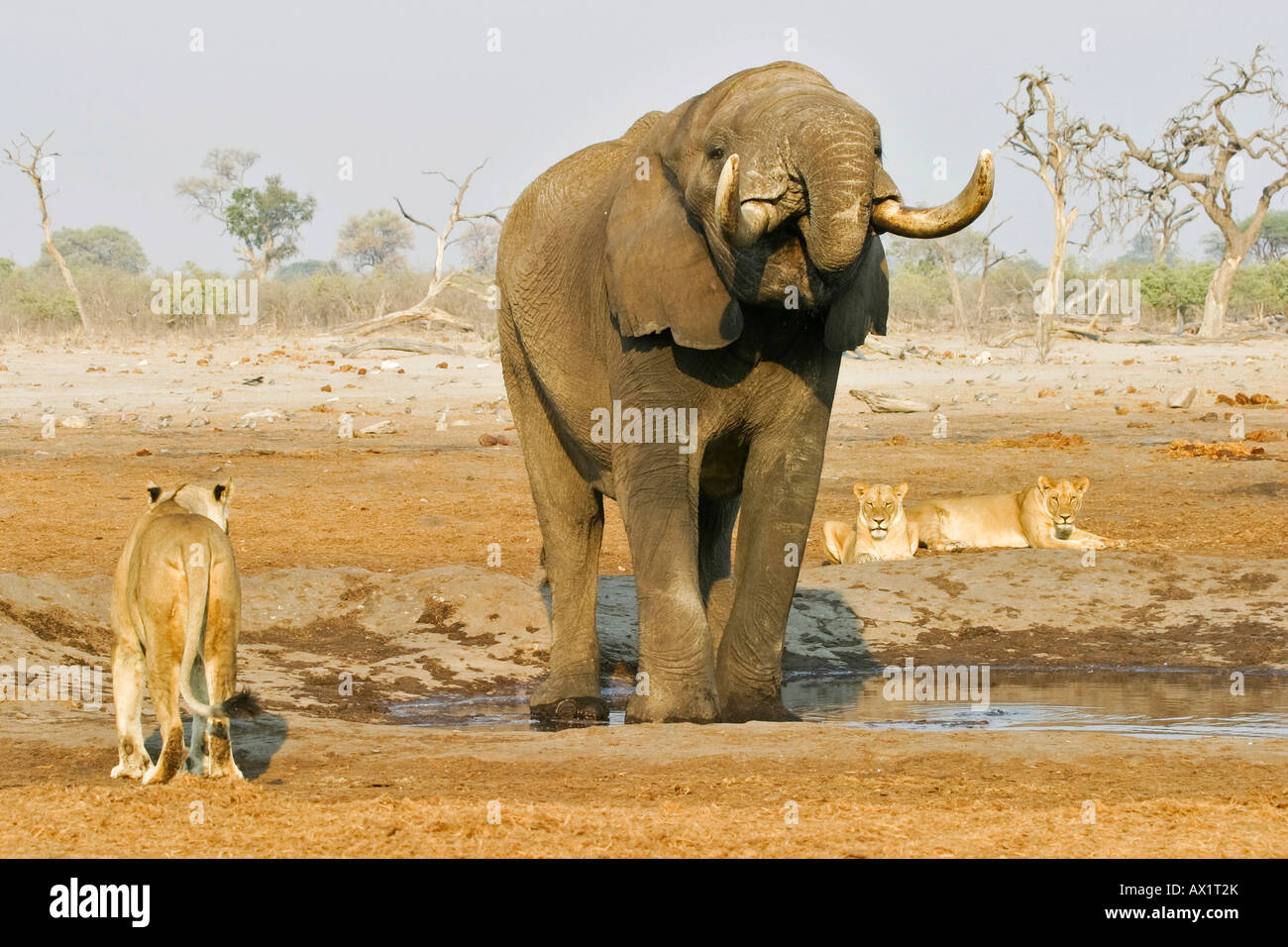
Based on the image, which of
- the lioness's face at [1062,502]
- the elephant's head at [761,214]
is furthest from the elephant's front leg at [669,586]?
the lioness's face at [1062,502]

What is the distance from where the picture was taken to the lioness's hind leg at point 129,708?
598 cm

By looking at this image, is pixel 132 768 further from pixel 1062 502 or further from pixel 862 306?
pixel 1062 502

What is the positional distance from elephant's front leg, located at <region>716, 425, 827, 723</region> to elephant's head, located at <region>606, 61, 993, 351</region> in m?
0.54

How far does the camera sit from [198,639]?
5797 mm

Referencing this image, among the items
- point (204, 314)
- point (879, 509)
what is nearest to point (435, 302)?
point (204, 314)

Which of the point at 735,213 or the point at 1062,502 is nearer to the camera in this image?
the point at 735,213

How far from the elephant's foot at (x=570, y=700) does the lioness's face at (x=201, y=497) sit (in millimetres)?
2374

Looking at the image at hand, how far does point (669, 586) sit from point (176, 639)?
2.09 m

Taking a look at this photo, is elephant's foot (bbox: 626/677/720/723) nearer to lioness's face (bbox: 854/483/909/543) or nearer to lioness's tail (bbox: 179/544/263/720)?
lioness's tail (bbox: 179/544/263/720)

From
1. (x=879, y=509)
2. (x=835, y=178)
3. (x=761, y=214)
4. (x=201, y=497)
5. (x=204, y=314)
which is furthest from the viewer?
(x=204, y=314)

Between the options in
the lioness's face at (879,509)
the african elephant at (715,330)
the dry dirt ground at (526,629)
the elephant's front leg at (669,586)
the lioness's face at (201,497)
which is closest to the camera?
the dry dirt ground at (526,629)

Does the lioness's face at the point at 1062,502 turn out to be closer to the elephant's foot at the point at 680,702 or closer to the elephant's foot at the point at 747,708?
the elephant's foot at the point at 747,708

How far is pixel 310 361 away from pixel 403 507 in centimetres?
1257

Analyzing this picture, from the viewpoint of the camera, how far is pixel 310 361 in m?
26.5
